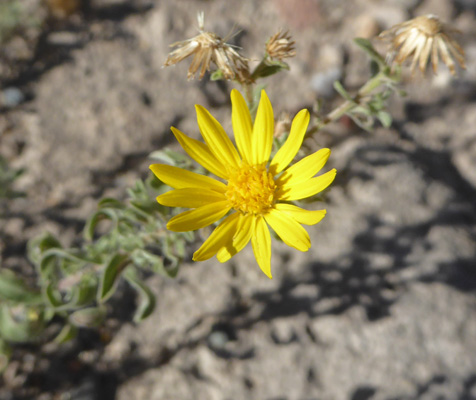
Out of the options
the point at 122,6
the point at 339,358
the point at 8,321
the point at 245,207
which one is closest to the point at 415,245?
the point at 339,358

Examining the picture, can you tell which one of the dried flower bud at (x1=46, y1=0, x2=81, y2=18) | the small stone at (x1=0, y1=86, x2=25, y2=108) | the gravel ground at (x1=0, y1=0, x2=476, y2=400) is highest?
the dried flower bud at (x1=46, y1=0, x2=81, y2=18)

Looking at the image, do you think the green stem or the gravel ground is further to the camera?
the gravel ground

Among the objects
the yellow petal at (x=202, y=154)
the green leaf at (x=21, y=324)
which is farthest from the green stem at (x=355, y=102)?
the green leaf at (x=21, y=324)

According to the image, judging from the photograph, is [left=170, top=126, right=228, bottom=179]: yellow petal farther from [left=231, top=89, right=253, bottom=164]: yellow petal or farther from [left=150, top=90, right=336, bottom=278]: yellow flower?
[left=231, top=89, right=253, bottom=164]: yellow petal

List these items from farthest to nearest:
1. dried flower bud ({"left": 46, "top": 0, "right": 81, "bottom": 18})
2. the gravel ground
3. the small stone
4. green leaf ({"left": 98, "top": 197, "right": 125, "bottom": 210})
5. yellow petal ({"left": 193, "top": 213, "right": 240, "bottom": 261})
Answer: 1. dried flower bud ({"left": 46, "top": 0, "right": 81, "bottom": 18})
2. the small stone
3. the gravel ground
4. green leaf ({"left": 98, "top": 197, "right": 125, "bottom": 210})
5. yellow petal ({"left": 193, "top": 213, "right": 240, "bottom": 261})

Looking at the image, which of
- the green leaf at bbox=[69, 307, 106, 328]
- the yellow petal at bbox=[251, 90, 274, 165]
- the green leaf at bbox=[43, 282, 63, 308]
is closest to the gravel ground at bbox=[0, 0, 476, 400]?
the green leaf at bbox=[69, 307, 106, 328]

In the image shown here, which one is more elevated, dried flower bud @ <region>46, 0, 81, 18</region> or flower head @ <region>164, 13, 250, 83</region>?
dried flower bud @ <region>46, 0, 81, 18</region>

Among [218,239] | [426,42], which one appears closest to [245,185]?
[218,239]

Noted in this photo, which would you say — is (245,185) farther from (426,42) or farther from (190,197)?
(426,42)

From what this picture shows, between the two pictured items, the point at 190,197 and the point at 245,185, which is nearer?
the point at 190,197

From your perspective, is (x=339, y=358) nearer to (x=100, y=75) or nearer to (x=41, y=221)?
(x=41, y=221)
